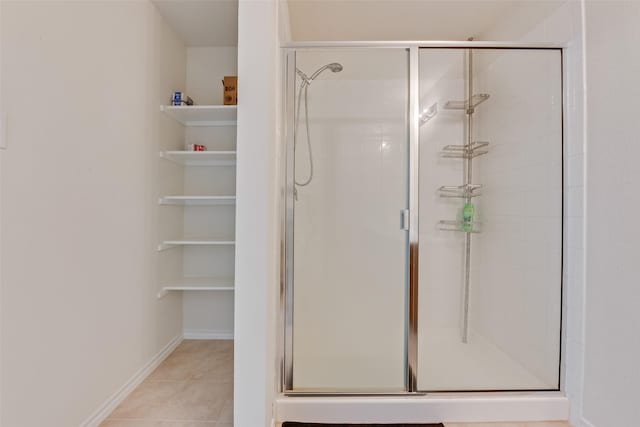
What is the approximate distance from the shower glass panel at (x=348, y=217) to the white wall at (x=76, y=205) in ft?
3.28

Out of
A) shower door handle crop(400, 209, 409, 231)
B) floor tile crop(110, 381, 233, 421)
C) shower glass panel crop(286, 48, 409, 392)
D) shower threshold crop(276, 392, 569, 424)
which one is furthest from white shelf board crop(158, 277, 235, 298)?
shower door handle crop(400, 209, 409, 231)

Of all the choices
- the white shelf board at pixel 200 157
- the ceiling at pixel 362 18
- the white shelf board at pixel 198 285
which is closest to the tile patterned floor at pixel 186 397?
the white shelf board at pixel 198 285

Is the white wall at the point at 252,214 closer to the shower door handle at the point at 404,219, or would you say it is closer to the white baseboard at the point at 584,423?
the shower door handle at the point at 404,219

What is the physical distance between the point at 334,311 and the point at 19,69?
182 centimetres

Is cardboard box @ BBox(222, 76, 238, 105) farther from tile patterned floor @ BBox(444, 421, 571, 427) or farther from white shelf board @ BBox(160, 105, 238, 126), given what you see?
tile patterned floor @ BBox(444, 421, 571, 427)

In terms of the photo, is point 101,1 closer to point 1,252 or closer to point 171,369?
point 1,252

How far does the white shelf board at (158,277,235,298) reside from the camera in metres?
2.27

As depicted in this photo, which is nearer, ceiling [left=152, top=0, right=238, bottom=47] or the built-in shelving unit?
ceiling [left=152, top=0, right=238, bottom=47]

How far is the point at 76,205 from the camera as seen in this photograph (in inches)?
57.6

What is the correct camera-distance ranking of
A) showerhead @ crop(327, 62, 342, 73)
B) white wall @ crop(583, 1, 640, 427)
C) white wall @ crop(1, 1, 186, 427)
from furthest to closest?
showerhead @ crop(327, 62, 342, 73) < white wall @ crop(583, 1, 640, 427) < white wall @ crop(1, 1, 186, 427)

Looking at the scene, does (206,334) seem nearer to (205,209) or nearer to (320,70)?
(205,209)

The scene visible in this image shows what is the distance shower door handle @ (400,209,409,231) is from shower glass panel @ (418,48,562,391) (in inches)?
5.4

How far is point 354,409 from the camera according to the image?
1.59m

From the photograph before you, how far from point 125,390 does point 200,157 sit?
165 centimetres
